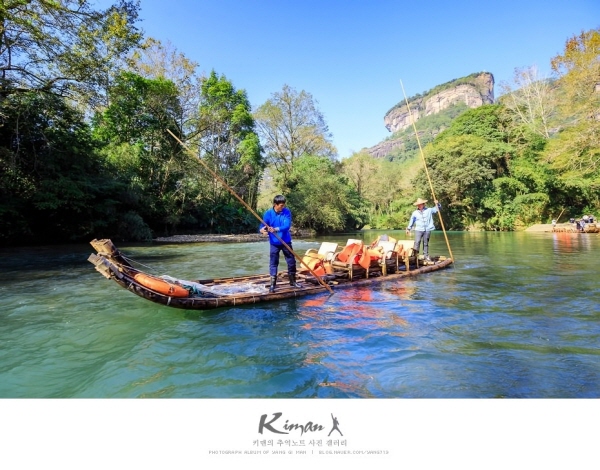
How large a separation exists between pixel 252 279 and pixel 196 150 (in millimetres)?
24541

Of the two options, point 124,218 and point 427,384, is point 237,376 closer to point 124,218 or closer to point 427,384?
point 427,384

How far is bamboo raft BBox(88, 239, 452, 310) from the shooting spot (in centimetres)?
493

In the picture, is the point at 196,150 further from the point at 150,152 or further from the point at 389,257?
the point at 389,257

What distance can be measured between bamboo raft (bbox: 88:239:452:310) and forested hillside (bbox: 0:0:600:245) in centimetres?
463

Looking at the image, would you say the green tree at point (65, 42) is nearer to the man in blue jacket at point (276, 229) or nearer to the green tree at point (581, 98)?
the man in blue jacket at point (276, 229)

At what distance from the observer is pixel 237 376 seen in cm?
328

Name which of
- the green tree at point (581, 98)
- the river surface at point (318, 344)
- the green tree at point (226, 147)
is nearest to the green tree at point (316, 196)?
the green tree at point (226, 147)

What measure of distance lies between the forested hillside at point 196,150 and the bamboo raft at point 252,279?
463 centimetres

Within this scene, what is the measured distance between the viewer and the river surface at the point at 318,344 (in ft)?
9.96

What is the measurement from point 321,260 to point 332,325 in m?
3.00

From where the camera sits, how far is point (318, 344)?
4.25m
